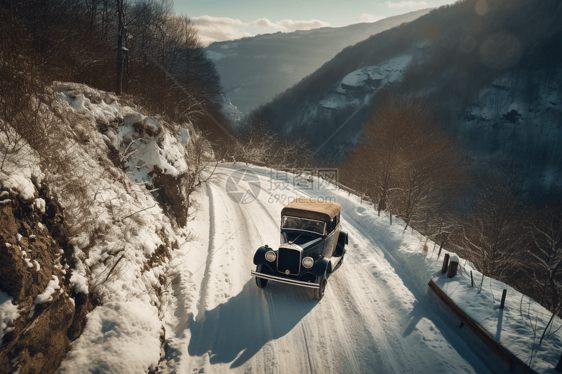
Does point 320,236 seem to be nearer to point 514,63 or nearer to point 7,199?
point 7,199

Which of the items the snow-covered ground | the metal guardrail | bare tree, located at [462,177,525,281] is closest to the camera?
the metal guardrail

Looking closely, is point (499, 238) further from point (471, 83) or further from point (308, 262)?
point (471, 83)

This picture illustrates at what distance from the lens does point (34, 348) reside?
10.3 ft

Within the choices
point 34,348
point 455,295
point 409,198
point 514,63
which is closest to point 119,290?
point 34,348

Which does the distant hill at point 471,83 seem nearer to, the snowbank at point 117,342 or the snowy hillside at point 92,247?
the snowy hillside at point 92,247

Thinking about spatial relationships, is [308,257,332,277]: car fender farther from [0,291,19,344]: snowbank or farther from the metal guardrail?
[0,291,19,344]: snowbank

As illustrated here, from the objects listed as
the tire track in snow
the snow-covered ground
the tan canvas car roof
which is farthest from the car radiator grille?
the snow-covered ground

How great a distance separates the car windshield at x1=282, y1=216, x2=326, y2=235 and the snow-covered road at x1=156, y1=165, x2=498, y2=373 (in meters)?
1.63

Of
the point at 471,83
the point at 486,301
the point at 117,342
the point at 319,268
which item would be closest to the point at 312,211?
the point at 319,268

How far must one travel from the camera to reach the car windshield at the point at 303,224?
7.14 meters

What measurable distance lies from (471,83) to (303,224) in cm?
10109

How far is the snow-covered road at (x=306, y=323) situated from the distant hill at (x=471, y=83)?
47375mm

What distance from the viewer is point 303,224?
286 inches

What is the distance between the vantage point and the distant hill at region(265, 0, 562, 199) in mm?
63156
